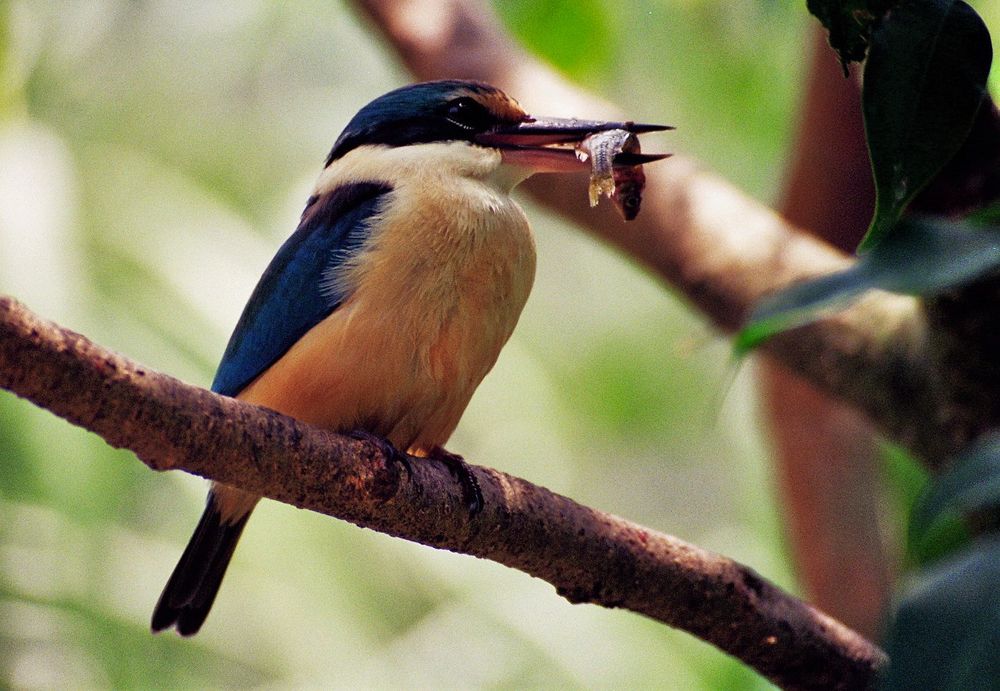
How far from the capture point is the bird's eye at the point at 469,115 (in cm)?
251

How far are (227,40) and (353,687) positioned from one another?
3.23m

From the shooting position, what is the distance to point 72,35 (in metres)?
5.30

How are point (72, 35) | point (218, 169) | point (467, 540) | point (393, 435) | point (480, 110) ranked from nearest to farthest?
point (467, 540) → point (393, 435) → point (480, 110) → point (72, 35) → point (218, 169)

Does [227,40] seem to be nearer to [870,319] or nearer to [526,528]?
[870,319]

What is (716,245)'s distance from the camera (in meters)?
3.46

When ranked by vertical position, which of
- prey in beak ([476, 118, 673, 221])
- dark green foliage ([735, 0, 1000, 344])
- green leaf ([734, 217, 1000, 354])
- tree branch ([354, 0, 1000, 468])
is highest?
dark green foliage ([735, 0, 1000, 344])

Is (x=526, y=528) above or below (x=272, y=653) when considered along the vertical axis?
above

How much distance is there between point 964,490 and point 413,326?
3.86ft

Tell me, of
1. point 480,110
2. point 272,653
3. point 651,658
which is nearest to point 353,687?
point 272,653

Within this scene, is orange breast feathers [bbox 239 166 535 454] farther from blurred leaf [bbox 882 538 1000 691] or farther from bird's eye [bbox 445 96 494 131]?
blurred leaf [bbox 882 538 1000 691]

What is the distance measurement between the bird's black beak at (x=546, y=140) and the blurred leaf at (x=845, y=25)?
2.81 ft

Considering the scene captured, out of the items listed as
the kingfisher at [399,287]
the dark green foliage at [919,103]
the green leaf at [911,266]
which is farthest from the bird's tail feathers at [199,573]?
the dark green foliage at [919,103]

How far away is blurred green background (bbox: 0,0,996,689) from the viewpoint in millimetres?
4328

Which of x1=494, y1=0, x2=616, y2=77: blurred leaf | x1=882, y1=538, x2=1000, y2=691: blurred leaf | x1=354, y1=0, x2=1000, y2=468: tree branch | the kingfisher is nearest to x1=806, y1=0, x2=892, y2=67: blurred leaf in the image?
x1=882, y1=538, x2=1000, y2=691: blurred leaf
